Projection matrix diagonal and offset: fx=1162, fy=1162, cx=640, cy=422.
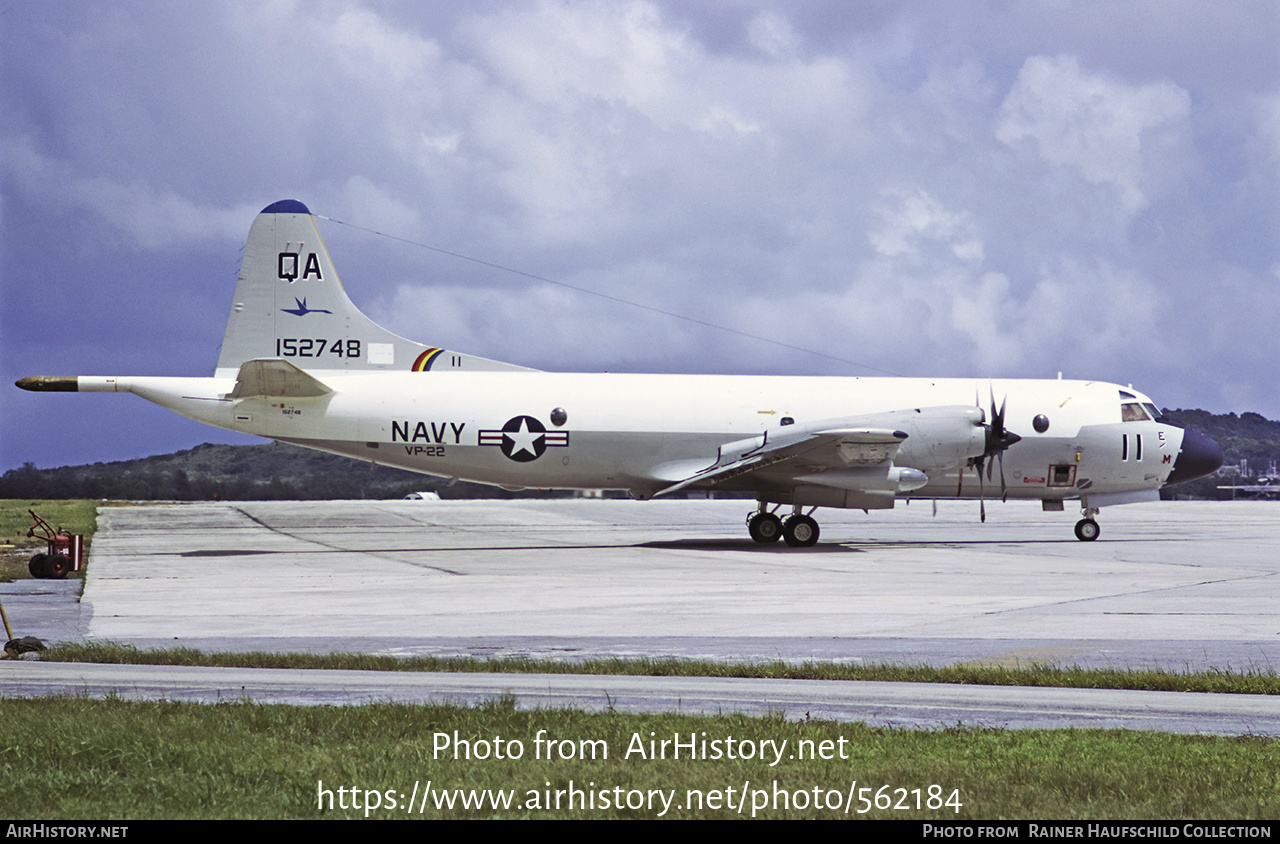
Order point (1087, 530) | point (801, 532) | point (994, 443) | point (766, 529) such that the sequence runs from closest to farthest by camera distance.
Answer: point (994, 443), point (801, 532), point (766, 529), point (1087, 530)

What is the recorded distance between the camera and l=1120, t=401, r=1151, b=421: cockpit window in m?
32.9

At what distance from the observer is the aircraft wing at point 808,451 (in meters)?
28.7

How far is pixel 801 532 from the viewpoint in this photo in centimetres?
3111

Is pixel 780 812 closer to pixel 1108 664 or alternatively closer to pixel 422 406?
pixel 1108 664

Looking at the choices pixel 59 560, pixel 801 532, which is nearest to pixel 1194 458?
pixel 801 532

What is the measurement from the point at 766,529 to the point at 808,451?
3222 mm

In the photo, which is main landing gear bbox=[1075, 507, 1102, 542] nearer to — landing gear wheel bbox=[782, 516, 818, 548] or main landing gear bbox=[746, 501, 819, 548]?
main landing gear bbox=[746, 501, 819, 548]

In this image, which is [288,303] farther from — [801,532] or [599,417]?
[801,532]

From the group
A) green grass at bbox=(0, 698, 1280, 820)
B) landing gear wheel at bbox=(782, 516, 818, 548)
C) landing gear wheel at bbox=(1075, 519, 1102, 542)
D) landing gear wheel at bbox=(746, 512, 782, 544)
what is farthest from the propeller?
green grass at bbox=(0, 698, 1280, 820)

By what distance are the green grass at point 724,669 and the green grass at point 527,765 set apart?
2475 millimetres

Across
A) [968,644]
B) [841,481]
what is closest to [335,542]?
[841,481]

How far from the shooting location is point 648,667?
12.0 meters

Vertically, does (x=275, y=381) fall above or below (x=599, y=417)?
above

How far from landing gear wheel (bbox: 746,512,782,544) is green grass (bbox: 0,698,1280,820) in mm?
22295
